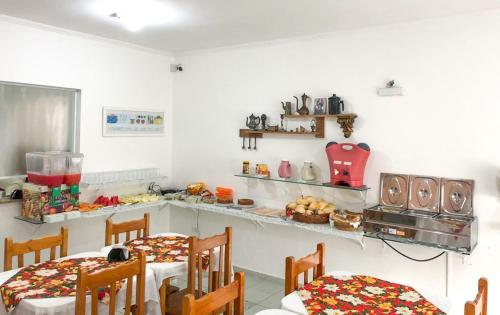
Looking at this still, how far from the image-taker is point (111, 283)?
189 cm

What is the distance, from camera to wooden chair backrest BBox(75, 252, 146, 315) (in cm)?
177

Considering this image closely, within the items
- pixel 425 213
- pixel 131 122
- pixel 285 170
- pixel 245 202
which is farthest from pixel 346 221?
pixel 131 122

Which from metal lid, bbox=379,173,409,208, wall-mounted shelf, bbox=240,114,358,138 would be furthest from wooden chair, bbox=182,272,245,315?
wall-mounted shelf, bbox=240,114,358,138

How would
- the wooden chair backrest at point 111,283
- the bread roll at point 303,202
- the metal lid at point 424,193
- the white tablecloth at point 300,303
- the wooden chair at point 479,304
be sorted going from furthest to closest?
the bread roll at point 303,202
the metal lid at point 424,193
the white tablecloth at point 300,303
the wooden chair backrest at point 111,283
the wooden chair at point 479,304

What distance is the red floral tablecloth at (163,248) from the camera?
2.57 meters

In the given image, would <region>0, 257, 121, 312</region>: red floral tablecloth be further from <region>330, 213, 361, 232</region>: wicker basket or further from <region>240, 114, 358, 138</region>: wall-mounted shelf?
<region>240, 114, 358, 138</region>: wall-mounted shelf

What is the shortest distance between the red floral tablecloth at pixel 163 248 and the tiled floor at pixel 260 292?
924 millimetres

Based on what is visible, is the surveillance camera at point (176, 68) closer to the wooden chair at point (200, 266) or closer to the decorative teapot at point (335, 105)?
the decorative teapot at point (335, 105)

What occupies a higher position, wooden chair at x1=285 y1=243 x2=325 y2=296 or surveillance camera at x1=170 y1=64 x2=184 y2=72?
surveillance camera at x1=170 y1=64 x2=184 y2=72

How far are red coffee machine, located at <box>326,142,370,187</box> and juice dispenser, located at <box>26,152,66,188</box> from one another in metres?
2.35

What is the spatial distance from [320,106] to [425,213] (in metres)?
1.28

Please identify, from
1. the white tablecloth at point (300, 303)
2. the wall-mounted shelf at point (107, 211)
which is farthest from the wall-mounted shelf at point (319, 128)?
the white tablecloth at point (300, 303)

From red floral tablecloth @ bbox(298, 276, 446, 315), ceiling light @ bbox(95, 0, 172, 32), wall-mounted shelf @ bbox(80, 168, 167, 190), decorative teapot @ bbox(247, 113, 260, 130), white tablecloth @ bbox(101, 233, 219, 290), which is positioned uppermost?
ceiling light @ bbox(95, 0, 172, 32)

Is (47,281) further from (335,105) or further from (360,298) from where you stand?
(335,105)
